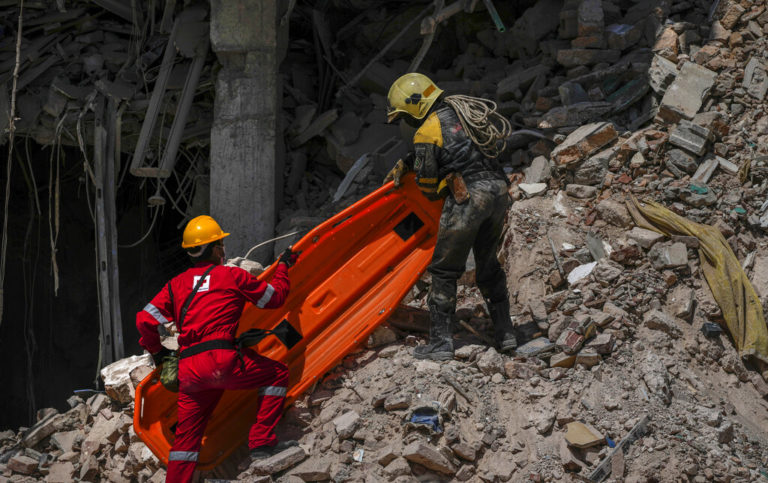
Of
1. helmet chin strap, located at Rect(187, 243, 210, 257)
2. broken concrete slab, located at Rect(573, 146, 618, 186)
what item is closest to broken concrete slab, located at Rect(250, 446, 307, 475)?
helmet chin strap, located at Rect(187, 243, 210, 257)

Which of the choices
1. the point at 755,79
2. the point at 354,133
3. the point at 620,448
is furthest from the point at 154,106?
the point at 755,79

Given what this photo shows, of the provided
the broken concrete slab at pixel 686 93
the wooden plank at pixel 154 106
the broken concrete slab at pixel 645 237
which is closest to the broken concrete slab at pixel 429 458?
the broken concrete slab at pixel 645 237

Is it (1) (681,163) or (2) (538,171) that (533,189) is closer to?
(2) (538,171)

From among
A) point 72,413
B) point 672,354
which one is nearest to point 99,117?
point 72,413

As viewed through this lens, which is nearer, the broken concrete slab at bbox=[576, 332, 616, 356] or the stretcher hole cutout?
the broken concrete slab at bbox=[576, 332, 616, 356]

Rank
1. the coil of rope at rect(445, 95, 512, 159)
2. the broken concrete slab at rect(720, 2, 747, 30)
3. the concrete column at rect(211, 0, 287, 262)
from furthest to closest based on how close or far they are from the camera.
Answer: the concrete column at rect(211, 0, 287, 262) → the broken concrete slab at rect(720, 2, 747, 30) → the coil of rope at rect(445, 95, 512, 159)

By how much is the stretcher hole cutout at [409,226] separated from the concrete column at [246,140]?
1.72 m

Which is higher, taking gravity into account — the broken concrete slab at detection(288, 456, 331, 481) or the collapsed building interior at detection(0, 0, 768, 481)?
the collapsed building interior at detection(0, 0, 768, 481)

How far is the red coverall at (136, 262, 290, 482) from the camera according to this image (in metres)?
4.29

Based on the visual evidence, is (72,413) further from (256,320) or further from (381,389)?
(381,389)

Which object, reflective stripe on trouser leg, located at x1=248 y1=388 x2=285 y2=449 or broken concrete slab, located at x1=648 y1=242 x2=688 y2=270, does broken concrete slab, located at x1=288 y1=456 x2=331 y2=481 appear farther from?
broken concrete slab, located at x1=648 y1=242 x2=688 y2=270

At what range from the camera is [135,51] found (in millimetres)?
6988

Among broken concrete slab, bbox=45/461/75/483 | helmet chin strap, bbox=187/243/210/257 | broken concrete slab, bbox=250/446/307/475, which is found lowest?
broken concrete slab, bbox=45/461/75/483

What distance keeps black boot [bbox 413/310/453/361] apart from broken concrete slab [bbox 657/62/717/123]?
261 centimetres
